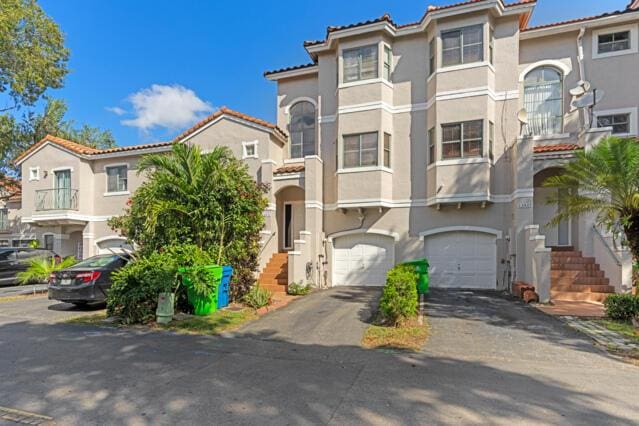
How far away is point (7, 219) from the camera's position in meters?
24.7

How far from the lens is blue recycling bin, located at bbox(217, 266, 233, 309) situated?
32.9 feet

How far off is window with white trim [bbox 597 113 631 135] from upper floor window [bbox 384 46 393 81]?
8.02m

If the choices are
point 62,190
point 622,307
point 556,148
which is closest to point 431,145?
point 556,148

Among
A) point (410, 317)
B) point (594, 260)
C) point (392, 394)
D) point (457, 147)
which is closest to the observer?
point (392, 394)

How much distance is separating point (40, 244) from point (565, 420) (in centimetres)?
2468

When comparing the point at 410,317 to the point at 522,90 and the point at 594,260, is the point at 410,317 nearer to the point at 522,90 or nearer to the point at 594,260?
the point at 594,260

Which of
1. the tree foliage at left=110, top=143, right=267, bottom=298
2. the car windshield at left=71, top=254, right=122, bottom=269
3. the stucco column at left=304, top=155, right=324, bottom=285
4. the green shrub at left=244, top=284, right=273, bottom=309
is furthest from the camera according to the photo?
the stucco column at left=304, top=155, right=324, bottom=285

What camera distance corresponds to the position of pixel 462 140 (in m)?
13.3

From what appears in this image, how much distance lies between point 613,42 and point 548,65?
2395mm

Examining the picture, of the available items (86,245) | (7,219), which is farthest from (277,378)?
(7,219)

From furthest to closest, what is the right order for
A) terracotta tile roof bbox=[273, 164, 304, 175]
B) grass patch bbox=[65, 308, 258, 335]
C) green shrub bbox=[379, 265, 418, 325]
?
terracotta tile roof bbox=[273, 164, 304, 175] < grass patch bbox=[65, 308, 258, 335] < green shrub bbox=[379, 265, 418, 325]

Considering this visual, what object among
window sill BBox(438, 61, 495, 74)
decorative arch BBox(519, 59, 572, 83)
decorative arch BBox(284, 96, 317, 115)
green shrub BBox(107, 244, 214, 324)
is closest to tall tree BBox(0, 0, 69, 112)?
decorative arch BBox(284, 96, 317, 115)

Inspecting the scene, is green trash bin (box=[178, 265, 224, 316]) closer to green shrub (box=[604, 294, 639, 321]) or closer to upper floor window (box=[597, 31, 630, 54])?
green shrub (box=[604, 294, 639, 321])

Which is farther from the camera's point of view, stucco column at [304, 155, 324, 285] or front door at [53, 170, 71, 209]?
front door at [53, 170, 71, 209]
